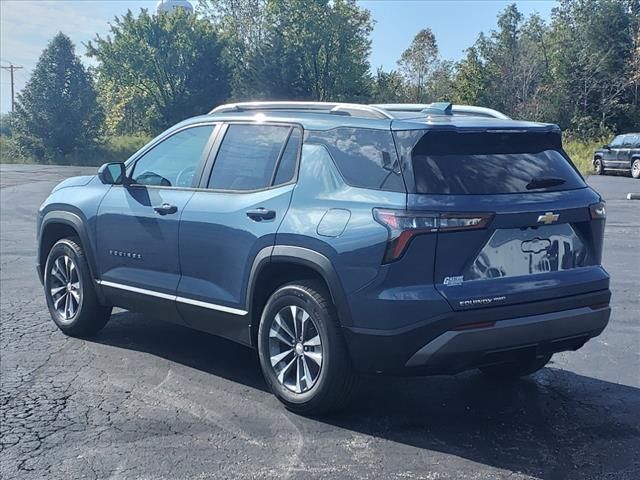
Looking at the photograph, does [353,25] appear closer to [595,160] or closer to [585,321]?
[595,160]

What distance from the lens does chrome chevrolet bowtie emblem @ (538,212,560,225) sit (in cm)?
453

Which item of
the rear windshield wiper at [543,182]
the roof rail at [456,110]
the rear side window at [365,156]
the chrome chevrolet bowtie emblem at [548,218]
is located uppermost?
the roof rail at [456,110]

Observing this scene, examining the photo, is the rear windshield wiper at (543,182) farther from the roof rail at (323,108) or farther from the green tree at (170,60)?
the green tree at (170,60)

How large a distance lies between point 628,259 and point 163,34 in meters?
55.2

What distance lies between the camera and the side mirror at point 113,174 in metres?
6.27

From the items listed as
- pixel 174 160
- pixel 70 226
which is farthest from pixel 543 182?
pixel 70 226

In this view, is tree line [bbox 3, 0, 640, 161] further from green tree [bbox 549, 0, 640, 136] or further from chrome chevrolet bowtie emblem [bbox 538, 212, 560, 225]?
chrome chevrolet bowtie emblem [bbox 538, 212, 560, 225]

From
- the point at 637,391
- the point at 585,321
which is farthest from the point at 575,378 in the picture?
the point at 585,321

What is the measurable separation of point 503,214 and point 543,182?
49cm

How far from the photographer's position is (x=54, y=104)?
51938 mm

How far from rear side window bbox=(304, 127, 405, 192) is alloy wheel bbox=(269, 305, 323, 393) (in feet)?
2.94

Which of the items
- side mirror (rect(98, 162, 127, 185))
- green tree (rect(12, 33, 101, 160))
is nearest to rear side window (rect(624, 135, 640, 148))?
side mirror (rect(98, 162, 127, 185))

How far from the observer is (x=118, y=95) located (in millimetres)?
74250

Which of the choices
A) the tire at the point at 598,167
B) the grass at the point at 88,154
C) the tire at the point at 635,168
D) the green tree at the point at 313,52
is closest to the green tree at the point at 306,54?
the green tree at the point at 313,52
